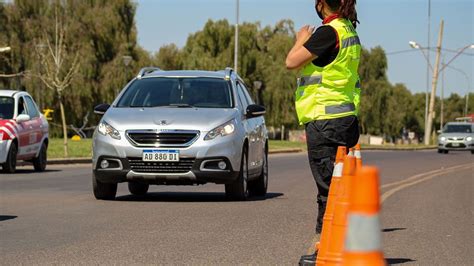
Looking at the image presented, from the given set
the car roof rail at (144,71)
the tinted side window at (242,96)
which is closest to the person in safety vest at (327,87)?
the tinted side window at (242,96)

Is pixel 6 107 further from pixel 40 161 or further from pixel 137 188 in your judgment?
pixel 137 188

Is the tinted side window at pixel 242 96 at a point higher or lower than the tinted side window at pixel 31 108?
higher

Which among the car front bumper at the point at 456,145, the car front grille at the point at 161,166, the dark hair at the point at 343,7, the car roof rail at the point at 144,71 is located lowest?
the car front bumper at the point at 456,145

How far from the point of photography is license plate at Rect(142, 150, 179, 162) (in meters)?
13.2

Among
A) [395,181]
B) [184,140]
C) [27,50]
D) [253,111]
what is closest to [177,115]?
[184,140]

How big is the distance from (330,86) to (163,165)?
231 inches

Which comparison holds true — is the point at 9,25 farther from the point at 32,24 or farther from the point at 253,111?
the point at 253,111

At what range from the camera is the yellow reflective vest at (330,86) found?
7.53 meters

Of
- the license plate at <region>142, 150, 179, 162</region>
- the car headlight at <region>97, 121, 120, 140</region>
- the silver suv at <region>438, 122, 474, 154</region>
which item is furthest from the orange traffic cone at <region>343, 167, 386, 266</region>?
the silver suv at <region>438, 122, 474, 154</region>

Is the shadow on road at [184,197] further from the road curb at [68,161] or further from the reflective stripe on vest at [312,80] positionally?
the road curb at [68,161]

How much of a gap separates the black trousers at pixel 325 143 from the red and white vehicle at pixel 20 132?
46.8 feet

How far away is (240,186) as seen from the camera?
13.8m

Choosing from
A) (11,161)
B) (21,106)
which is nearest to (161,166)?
(11,161)

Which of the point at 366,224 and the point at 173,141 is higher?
the point at 366,224
